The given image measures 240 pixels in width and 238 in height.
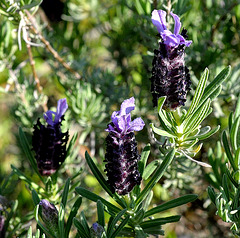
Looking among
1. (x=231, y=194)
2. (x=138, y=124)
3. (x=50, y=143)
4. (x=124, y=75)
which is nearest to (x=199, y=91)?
(x=138, y=124)

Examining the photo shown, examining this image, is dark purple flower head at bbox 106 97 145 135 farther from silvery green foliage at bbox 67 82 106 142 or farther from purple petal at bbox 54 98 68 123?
silvery green foliage at bbox 67 82 106 142

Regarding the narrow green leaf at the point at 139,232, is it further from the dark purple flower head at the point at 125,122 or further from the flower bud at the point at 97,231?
the dark purple flower head at the point at 125,122

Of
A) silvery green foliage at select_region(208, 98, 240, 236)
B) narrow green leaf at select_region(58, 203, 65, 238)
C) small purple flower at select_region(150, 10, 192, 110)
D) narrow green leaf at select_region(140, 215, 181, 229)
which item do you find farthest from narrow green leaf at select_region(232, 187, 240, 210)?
narrow green leaf at select_region(58, 203, 65, 238)

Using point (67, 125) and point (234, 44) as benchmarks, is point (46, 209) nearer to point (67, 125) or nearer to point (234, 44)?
point (67, 125)

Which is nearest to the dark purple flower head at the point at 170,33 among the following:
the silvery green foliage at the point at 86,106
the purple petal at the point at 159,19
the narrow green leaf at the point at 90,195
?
the purple petal at the point at 159,19

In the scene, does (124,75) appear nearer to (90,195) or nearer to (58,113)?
(58,113)

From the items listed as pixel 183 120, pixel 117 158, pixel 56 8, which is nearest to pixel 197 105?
pixel 183 120
